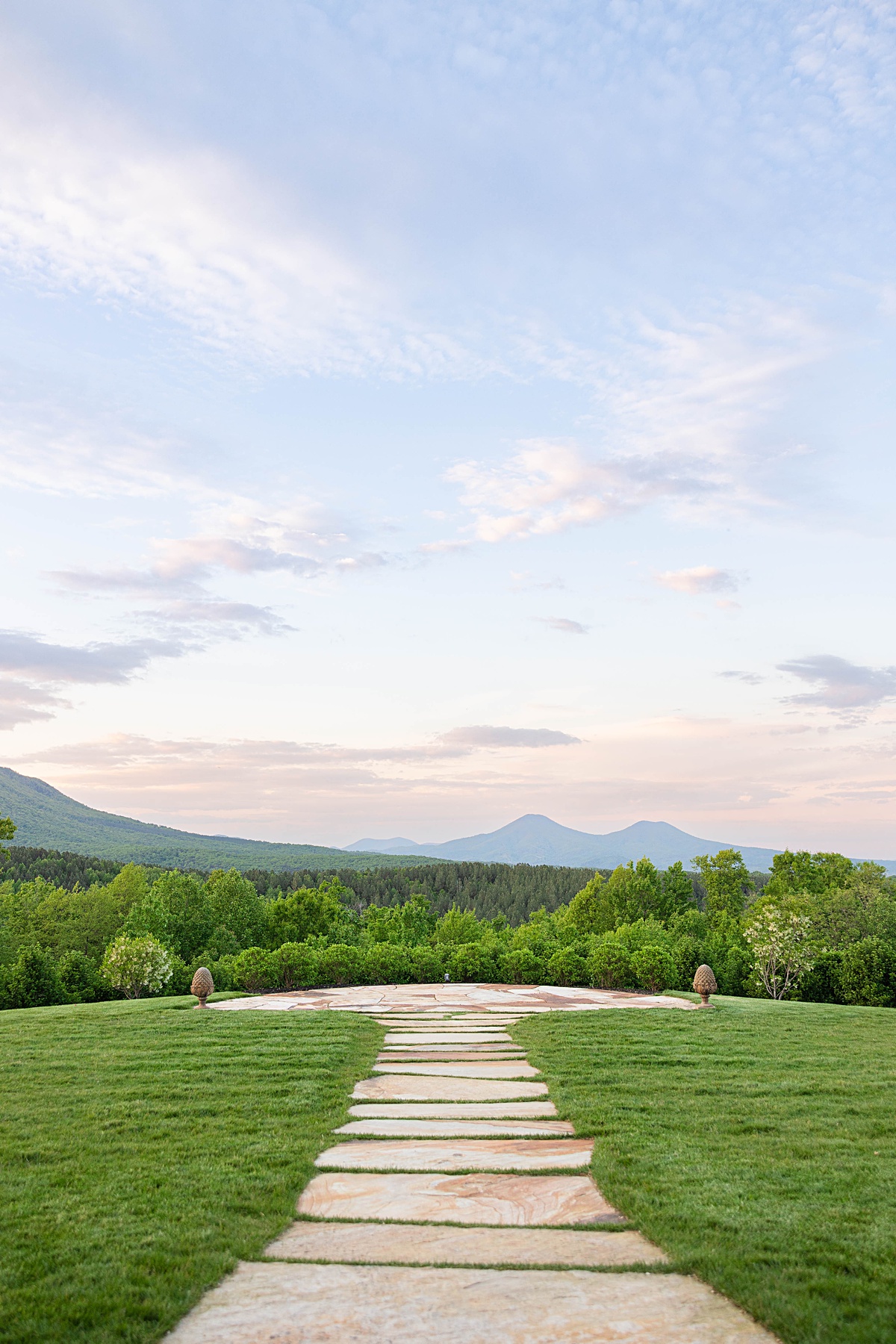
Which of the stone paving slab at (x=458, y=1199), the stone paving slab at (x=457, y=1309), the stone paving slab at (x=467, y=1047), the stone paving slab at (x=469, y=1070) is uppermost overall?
the stone paving slab at (x=457, y=1309)

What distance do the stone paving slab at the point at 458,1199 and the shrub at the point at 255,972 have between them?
11810mm

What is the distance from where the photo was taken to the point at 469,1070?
27.0 feet

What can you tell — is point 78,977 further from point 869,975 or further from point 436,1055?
point 869,975

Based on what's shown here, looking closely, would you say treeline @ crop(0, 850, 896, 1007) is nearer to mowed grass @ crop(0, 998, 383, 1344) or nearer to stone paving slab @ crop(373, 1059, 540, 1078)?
mowed grass @ crop(0, 998, 383, 1344)

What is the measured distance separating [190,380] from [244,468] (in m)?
2.48

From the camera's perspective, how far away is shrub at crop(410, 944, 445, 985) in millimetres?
17469

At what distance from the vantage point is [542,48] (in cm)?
1190

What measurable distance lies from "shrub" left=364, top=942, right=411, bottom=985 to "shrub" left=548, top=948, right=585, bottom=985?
3.32m

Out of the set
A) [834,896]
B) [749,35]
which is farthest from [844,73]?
[834,896]

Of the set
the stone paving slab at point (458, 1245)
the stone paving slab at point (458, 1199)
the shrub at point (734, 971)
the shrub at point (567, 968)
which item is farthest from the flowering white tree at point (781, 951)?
the stone paving slab at point (458, 1245)

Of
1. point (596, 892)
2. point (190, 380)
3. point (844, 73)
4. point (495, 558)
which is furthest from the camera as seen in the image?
point (596, 892)

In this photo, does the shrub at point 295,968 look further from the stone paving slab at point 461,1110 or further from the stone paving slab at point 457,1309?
the stone paving slab at point 457,1309

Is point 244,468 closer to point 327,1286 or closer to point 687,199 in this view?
point 687,199

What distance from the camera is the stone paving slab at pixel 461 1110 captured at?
6.38 m
